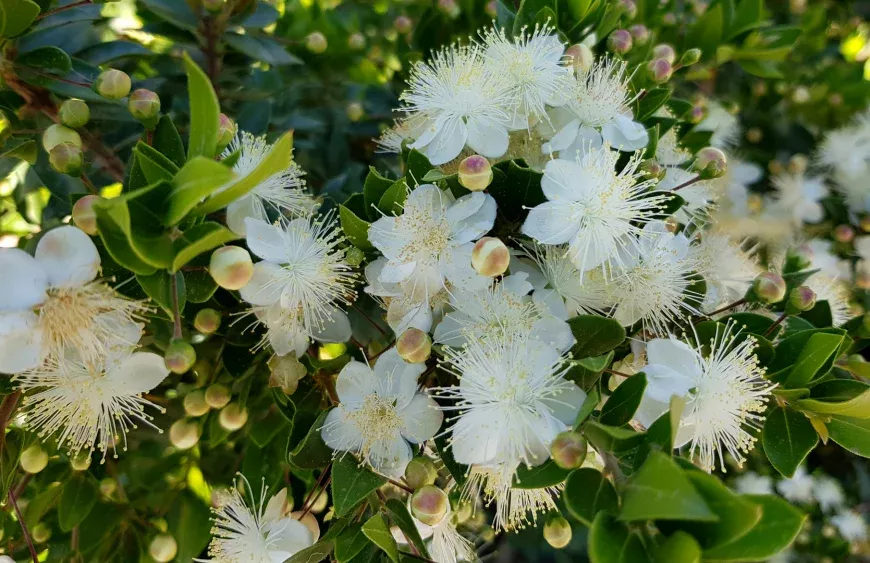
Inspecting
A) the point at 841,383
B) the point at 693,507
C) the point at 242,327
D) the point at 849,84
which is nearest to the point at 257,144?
the point at 242,327

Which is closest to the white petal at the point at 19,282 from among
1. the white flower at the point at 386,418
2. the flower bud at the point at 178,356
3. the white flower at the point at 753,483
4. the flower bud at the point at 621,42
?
the flower bud at the point at 178,356

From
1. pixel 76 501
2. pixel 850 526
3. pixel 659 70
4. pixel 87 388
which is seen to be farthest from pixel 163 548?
pixel 850 526

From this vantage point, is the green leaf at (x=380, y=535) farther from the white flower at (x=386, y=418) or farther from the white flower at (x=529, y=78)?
the white flower at (x=529, y=78)

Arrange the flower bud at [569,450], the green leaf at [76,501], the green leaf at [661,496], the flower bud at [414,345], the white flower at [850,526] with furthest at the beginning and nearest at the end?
the white flower at [850,526], the green leaf at [76,501], the flower bud at [414,345], the flower bud at [569,450], the green leaf at [661,496]

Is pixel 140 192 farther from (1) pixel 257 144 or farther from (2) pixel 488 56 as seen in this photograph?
(2) pixel 488 56

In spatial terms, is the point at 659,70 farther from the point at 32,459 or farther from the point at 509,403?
the point at 32,459

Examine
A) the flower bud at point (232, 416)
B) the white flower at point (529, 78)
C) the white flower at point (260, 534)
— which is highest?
the white flower at point (529, 78)
